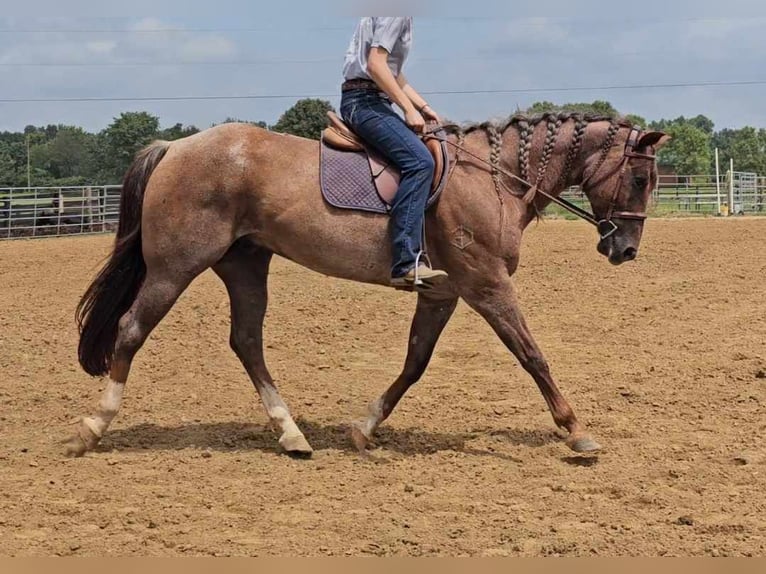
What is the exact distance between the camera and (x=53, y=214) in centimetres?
2692

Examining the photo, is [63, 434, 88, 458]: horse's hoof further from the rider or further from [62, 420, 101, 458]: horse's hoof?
the rider

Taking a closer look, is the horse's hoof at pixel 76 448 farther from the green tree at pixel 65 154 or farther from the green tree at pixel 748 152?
the green tree at pixel 748 152

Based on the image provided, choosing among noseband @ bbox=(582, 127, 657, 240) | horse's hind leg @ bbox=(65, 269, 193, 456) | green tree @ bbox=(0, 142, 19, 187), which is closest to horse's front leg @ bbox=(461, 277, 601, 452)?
noseband @ bbox=(582, 127, 657, 240)

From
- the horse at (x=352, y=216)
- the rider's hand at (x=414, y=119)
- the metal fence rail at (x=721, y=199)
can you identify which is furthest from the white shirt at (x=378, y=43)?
the metal fence rail at (x=721, y=199)

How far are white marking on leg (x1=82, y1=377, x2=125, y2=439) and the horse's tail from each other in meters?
0.36

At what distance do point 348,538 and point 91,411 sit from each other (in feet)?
11.0

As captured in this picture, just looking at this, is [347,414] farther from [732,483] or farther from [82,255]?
[82,255]

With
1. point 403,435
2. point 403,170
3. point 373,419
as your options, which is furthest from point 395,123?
point 403,435

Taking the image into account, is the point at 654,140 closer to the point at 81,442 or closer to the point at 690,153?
the point at 81,442

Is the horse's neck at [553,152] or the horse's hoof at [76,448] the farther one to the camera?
the horse's neck at [553,152]

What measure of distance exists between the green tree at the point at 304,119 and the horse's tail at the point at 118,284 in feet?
102

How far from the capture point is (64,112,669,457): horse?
217 inches

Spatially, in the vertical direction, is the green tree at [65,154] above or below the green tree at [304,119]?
above

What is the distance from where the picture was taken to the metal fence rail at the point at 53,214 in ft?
83.3
